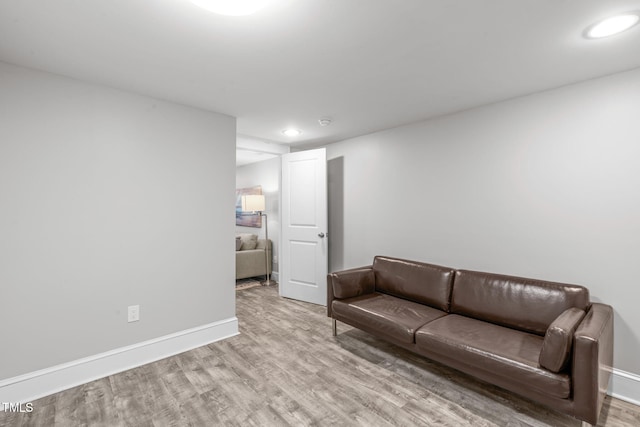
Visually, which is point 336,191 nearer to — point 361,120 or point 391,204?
point 391,204

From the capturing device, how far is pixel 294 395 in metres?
2.01

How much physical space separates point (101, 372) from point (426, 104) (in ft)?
11.5

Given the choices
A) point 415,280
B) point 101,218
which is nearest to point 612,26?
point 415,280

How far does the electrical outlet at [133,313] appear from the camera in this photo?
7.84ft

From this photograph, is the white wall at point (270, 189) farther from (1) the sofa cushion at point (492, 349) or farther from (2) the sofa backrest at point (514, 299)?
(1) the sofa cushion at point (492, 349)

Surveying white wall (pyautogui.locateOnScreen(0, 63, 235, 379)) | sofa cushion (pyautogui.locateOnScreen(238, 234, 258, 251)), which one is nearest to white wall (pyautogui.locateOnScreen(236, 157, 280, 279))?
sofa cushion (pyautogui.locateOnScreen(238, 234, 258, 251))

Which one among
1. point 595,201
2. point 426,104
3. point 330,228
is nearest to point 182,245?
point 330,228

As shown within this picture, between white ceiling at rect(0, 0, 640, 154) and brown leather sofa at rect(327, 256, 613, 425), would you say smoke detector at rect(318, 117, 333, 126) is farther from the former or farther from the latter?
brown leather sofa at rect(327, 256, 613, 425)

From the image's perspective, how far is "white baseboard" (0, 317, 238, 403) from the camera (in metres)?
1.94

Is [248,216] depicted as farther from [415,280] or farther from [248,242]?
[415,280]

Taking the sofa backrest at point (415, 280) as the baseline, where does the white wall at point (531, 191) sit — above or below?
above

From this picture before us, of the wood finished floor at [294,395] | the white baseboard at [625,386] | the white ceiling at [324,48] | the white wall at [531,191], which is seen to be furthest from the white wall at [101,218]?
the white baseboard at [625,386]

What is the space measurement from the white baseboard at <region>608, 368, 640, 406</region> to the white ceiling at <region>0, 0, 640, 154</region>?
6.97 ft

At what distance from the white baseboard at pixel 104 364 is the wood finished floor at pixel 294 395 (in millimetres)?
74
